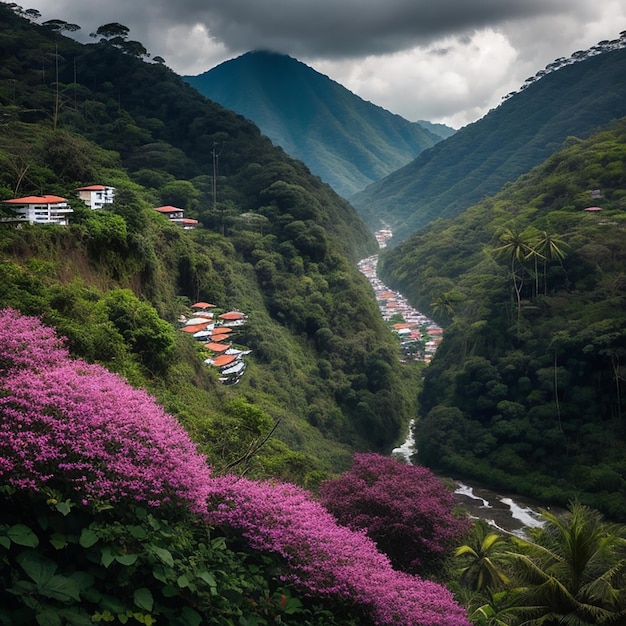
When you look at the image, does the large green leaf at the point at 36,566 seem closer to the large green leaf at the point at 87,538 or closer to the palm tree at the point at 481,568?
the large green leaf at the point at 87,538

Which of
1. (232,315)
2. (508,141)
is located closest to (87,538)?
(232,315)

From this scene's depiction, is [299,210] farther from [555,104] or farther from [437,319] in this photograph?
[555,104]

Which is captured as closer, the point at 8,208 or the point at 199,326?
the point at 8,208

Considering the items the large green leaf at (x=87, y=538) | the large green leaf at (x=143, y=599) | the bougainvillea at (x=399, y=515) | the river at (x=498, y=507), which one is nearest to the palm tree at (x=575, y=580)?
the bougainvillea at (x=399, y=515)

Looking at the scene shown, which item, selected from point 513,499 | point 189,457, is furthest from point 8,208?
point 513,499

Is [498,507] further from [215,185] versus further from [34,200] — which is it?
[215,185]

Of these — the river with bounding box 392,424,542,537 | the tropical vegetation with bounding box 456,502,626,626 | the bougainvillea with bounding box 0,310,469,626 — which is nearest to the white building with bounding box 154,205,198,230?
the river with bounding box 392,424,542,537

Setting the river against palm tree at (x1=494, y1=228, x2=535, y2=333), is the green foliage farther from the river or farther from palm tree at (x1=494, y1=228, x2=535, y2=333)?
palm tree at (x1=494, y1=228, x2=535, y2=333)
